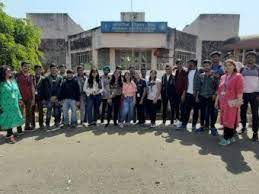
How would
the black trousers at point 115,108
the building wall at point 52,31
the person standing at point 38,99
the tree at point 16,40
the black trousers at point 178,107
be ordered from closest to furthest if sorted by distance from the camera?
the person standing at point 38,99 < the black trousers at point 178,107 < the black trousers at point 115,108 < the tree at point 16,40 < the building wall at point 52,31

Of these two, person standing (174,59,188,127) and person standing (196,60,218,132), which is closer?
person standing (196,60,218,132)

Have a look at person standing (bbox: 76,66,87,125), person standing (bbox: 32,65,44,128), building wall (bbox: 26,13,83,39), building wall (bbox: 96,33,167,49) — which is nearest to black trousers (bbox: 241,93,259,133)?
person standing (bbox: 76,66,87,125)

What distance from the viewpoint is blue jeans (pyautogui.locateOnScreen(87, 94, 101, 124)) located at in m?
8.75

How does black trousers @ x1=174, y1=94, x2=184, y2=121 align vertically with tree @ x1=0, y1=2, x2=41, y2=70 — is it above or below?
below

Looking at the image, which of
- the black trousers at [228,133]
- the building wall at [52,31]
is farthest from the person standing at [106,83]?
the building wall at [52,31]

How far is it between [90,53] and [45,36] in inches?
365

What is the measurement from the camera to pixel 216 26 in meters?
36.6

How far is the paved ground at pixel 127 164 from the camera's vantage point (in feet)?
15.2

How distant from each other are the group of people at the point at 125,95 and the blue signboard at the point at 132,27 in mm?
18128

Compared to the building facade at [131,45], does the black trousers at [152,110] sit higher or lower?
lower

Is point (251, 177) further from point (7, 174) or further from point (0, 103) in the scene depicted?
point (0, 103)

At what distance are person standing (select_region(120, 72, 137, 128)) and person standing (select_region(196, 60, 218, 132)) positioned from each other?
5.96 ft

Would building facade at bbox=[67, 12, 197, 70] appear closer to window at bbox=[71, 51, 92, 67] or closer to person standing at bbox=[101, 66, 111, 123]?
window at bbox=[71, 51, 92, 67]

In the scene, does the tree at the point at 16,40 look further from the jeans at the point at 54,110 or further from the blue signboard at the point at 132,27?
the blue signboard at the point at 132,27
